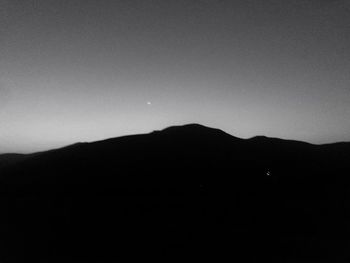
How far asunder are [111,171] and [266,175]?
86.2 feet

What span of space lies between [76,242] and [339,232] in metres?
31.3

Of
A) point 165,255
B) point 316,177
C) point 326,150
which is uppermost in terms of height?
point 326,150

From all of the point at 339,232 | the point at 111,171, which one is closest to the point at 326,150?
the point at 339,232

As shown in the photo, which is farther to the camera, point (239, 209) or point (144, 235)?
point (239, 209)

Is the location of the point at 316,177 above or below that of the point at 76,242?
above

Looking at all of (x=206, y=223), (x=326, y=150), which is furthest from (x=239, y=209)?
(x=326, y=150)

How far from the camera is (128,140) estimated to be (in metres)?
60.5

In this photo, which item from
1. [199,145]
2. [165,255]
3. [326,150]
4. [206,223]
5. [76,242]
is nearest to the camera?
[165,255]

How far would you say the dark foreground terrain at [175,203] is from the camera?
31281 millimetres

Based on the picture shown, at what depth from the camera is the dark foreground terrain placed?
31281 millimetres

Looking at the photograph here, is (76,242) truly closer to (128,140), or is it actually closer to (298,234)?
(298,234)

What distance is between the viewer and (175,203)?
39.1 m

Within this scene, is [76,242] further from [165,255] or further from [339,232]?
[339,232]

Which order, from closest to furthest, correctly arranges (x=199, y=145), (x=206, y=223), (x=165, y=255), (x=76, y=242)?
(x=165, y=255) < (x=76, y=242) < (x=206, y=223) < (x=199, y=145)
